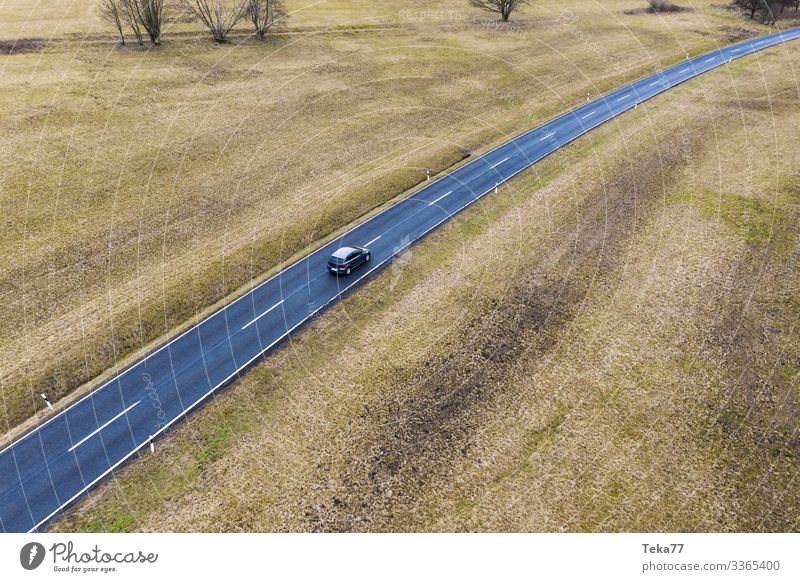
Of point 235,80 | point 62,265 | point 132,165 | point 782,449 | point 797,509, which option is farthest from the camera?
point 235,80

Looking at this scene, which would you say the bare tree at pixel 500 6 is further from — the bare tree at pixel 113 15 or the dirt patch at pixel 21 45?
the dirt patch at pixel 21 45

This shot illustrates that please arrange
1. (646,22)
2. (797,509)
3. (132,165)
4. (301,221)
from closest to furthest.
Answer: (797,509) < (301,221) < (132,165) < (646,22)

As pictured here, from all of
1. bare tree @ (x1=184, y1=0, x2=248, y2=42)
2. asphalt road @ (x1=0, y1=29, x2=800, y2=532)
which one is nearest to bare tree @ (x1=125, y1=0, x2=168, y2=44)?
bare tree @ (x1=184, y1=0, x2=248, y2=42)

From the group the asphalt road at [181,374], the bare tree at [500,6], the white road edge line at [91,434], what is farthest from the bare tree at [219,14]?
the white road edge line at [91,434]

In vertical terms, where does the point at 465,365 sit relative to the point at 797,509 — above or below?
above

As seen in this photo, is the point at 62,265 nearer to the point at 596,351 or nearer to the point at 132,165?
the point at 132,165

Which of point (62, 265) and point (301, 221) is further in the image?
point (301, 221)

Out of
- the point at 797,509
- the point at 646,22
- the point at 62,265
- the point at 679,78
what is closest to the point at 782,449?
the point at 797,509
